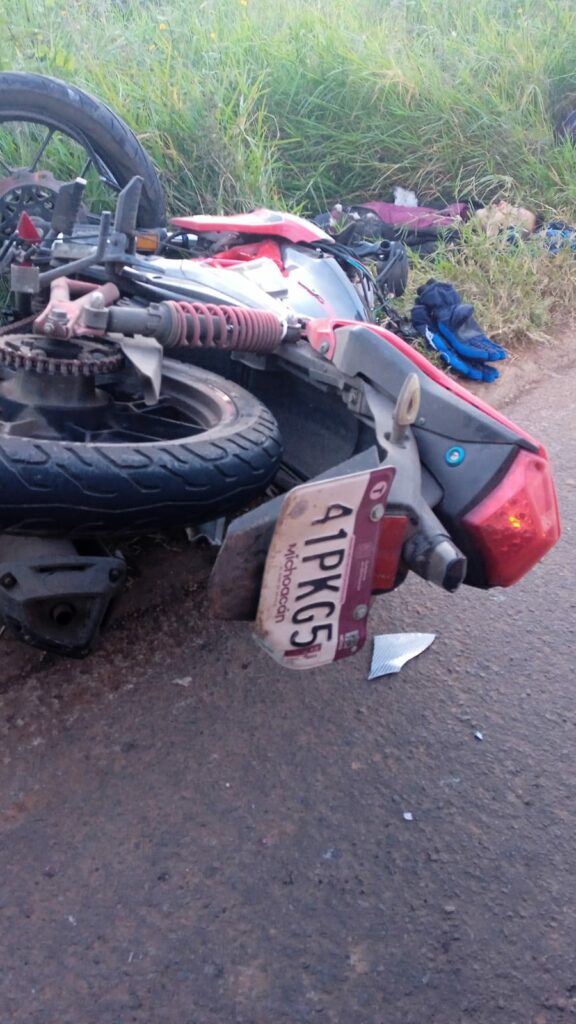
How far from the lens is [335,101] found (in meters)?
5.84

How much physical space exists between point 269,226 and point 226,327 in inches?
41.1

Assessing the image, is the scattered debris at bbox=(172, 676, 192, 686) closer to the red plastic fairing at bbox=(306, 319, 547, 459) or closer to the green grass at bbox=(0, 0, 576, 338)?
the red plastic fairing at bbox=(306, 319, 547, 459)

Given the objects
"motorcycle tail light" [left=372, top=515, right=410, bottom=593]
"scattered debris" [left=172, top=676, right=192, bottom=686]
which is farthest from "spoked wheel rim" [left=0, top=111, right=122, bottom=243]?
"motorcycle tail light" [left=372, top=515, right=410, bottom=593]

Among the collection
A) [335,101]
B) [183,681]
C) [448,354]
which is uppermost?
[335,101]

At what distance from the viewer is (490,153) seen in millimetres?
5996

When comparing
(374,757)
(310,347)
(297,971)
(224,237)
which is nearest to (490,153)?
(224,237)

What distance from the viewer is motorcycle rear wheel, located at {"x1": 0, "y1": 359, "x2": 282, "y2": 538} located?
1.69m

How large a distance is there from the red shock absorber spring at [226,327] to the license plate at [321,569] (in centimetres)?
68

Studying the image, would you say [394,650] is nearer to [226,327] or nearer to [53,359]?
[226,327]

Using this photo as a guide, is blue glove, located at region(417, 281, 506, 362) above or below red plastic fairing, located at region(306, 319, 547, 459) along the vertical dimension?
below

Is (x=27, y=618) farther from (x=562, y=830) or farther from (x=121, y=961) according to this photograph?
(x=562, y=830)

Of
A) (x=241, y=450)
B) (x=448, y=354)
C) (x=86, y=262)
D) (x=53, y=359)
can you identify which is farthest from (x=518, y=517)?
(x=448, y=354)

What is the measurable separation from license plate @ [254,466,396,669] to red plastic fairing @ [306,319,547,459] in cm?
39

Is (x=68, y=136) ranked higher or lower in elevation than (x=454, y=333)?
higher
